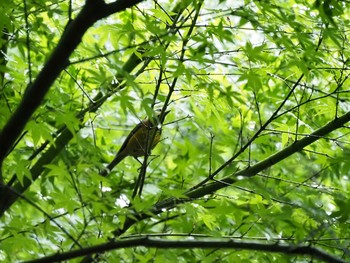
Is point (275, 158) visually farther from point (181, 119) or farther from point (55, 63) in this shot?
point (55, 63)

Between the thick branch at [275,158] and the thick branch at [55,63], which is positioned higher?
the thick branch at [275,158]

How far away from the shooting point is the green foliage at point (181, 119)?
2666mm

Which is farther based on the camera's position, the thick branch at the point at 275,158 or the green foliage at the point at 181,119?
the thick branch at the point at 275,158

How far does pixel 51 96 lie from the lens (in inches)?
130

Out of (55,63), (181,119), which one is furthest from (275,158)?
(55,63)

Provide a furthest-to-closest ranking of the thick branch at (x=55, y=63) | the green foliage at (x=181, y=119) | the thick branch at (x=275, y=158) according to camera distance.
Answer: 1. the thick branch at (x=275, y=158)
2. the green foliage at (x=181, y=119)
3. the thick branch at (x=55, y=63)

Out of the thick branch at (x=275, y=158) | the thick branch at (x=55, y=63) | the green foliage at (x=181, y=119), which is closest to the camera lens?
the thick branch at (x=55, y=63)

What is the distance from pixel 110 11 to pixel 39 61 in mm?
2584

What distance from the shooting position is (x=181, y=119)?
347 centimetres

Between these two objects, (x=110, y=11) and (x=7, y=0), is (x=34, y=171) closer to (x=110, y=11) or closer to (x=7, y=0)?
(x=7, y=0)

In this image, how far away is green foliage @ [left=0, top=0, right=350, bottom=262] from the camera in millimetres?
2666

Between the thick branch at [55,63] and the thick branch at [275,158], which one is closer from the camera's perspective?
the thick branch at [55,63]

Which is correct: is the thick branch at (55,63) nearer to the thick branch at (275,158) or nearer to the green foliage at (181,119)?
the green foliage at (181,119)

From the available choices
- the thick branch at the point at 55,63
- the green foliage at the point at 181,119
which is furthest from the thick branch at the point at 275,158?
the thick branch at the point at 55,63
